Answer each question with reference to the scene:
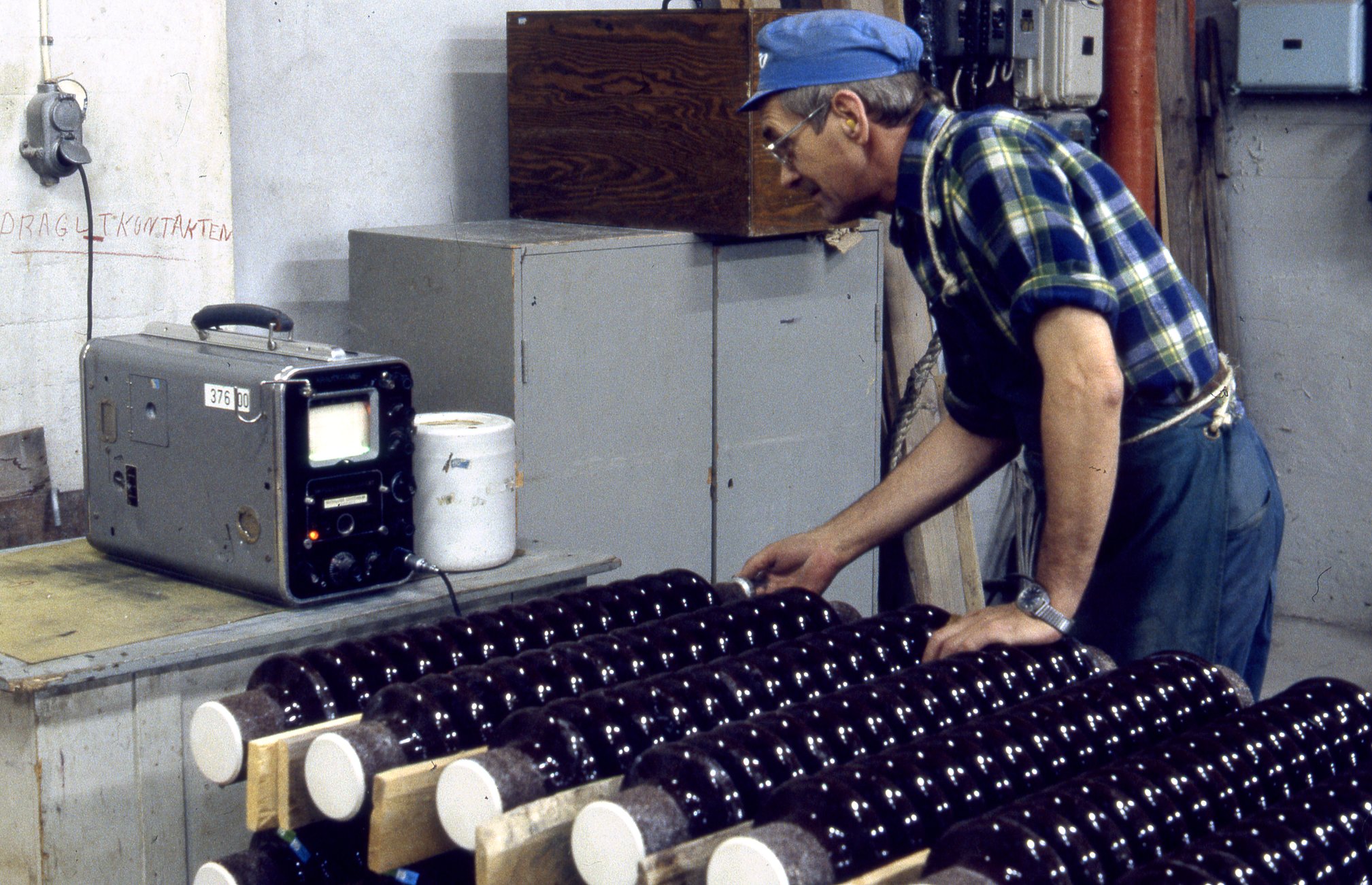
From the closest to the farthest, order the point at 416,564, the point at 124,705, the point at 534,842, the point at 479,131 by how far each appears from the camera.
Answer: the point at 534,842, the point at 124,705, the point at 416,564, the point at 479,131

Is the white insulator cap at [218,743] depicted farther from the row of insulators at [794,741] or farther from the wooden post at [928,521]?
the wooden post at [928,521]

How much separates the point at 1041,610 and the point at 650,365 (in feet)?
4.18

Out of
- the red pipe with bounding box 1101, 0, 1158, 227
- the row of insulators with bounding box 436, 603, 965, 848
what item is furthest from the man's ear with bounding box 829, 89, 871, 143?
the red pipe with bounding box 1101, 0, 1158, 227

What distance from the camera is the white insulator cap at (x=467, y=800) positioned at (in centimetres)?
118

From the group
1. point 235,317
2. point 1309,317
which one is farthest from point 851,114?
point 1309,317

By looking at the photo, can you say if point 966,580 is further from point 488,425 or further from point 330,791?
point 330,791

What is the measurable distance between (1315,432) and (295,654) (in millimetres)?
3680

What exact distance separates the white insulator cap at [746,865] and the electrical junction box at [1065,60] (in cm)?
300

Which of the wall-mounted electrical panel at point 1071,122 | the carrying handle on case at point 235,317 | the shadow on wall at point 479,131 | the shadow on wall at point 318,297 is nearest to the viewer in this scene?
the carrying handle on case at point 235,317

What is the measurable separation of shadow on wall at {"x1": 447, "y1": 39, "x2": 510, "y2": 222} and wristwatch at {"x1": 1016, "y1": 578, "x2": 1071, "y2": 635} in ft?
6.00

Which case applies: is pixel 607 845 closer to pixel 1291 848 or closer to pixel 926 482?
pixel 1291 848

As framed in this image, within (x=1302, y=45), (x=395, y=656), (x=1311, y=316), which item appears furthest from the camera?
(x=1311, y=316)

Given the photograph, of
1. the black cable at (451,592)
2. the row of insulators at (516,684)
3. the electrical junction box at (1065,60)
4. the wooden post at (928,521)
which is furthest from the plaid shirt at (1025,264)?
the electrical junction box at (1065,60)

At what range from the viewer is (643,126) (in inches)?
109
